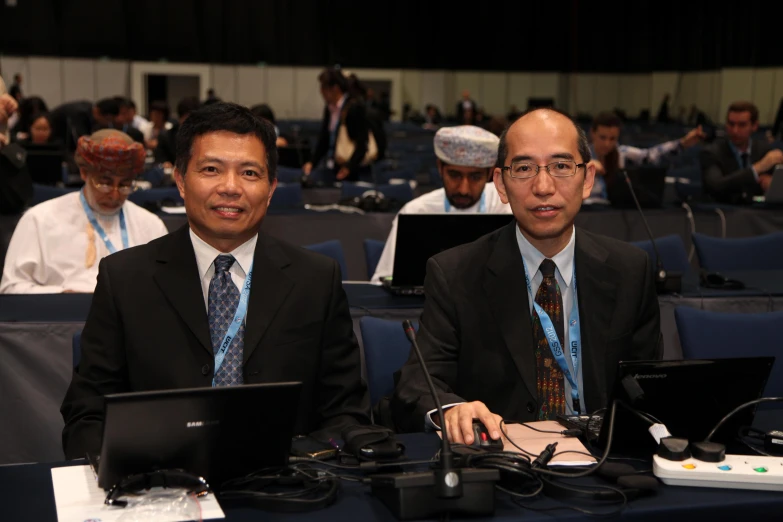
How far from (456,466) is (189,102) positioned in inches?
317

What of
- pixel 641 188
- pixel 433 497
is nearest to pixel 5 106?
pixel 433 497

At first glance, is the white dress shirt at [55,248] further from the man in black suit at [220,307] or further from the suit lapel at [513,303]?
the suit lapel at [513,303]

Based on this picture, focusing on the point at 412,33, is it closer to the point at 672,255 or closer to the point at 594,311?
the point at 672,255

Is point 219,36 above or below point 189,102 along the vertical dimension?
above

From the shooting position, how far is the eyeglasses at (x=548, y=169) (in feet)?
7.26

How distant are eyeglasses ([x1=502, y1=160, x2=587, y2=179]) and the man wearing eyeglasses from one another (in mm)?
1900

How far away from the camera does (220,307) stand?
2.20 metres

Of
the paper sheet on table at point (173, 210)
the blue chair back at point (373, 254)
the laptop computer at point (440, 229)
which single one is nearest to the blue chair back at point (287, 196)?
the paper sheet on table at point (173, 210)

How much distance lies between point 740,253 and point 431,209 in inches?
59.4

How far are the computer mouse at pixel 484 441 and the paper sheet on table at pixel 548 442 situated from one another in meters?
0.04

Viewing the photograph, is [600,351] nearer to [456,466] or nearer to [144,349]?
[456,466]

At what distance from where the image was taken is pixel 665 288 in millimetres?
3768

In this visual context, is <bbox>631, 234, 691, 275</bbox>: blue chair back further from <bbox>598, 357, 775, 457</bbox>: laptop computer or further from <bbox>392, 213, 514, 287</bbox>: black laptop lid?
<bbox>598, 357, 775, 457</bbox>: laptop computer

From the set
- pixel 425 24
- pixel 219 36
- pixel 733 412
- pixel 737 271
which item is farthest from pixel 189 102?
pixel 425 24
